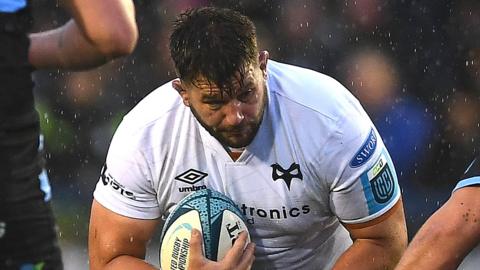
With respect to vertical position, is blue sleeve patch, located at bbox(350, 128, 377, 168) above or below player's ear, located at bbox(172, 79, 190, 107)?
below

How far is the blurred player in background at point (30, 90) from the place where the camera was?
2.64 meters

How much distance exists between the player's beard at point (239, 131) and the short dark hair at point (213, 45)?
160mm

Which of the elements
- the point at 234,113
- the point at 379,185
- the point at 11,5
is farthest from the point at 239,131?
the point at 11,5

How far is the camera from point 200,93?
424 centimetres

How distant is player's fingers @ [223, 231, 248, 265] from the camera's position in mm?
4266

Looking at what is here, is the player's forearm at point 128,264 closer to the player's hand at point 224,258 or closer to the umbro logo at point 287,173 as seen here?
the player's hand at point 224,258

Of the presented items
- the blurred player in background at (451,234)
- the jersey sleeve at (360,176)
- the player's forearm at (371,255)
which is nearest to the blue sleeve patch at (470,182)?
the blurred player in background at (451,234)

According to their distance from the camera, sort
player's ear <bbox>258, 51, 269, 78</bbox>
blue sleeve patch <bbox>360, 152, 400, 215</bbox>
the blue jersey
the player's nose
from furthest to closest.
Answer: blue sleeve patch <bbox>360, 152, 400, 215</bbox>
player's ear <bbox>258, 51, 269, 78</bbox>
the player's nose
the blue jersey

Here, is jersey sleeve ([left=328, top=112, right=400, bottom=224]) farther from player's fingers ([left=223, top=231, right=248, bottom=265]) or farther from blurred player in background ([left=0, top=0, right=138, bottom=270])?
blurred player in background ([left=0, top=0, right=138, bottom=270])

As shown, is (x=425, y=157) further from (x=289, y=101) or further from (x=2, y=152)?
(x=2, y=152)

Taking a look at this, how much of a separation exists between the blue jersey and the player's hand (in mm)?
1788

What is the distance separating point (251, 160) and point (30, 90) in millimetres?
1838

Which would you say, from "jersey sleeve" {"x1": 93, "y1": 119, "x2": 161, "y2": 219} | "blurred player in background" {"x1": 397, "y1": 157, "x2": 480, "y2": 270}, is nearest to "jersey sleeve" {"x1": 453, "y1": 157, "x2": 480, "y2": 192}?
"blurred player in background" {"x1": 397, "y1": 157, "x2": 480, "y2": 270}

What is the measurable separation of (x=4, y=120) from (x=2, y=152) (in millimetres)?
72
